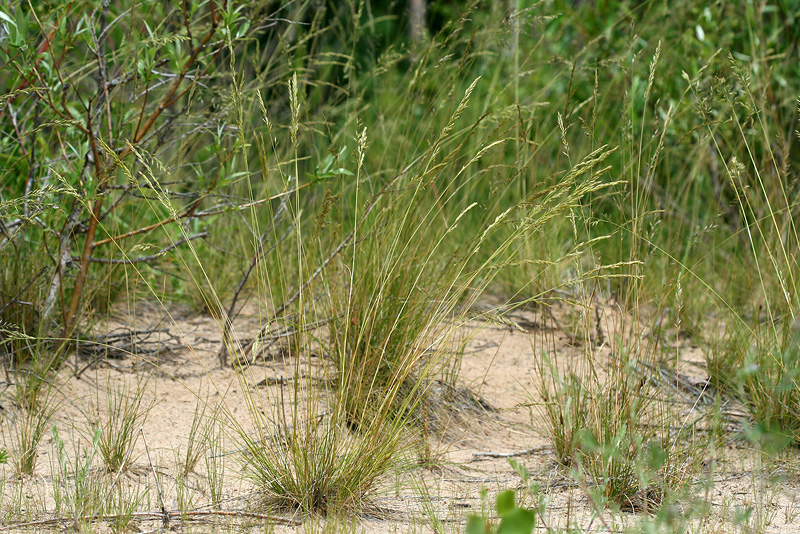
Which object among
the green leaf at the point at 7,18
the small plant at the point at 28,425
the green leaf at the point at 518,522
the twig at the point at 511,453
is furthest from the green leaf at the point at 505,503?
the green leaf at the point at 7,18

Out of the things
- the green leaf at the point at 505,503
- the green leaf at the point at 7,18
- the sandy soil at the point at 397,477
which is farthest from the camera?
the green leaf at the point at 7,18

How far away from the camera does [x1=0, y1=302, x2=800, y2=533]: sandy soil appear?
1692 mm

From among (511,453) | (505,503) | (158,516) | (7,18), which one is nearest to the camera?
(505,503)

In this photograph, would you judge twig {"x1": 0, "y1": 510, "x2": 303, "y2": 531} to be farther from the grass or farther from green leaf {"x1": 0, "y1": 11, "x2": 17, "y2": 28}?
green leaf {"x1": 0, "y1": 11, "x2": 17, "y2": 28}

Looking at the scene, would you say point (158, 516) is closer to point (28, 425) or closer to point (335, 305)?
point (28, 425)

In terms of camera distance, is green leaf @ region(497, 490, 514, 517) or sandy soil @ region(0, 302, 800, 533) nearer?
green leaf @ region(497, 490, 514, 517)

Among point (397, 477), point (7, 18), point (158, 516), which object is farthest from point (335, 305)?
point (7, 18)

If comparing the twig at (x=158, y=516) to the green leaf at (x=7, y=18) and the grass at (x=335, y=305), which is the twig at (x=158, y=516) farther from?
the green leaf at (x=7, y=18)

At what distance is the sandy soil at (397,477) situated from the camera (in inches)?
66.6

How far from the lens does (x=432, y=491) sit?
193 cm

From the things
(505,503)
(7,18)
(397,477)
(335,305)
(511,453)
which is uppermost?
(7,18)

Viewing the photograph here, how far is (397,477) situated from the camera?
1848 mm

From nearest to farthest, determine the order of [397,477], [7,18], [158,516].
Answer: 1. [158,516]
2. [397,477]
3. [7,18]

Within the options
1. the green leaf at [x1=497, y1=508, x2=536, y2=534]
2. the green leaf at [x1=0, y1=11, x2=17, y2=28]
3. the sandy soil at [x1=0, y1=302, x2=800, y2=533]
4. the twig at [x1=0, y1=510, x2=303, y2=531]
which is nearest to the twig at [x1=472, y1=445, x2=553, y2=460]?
the sandy soil at [x1=0, y1=302, x2=800, y2=533]
